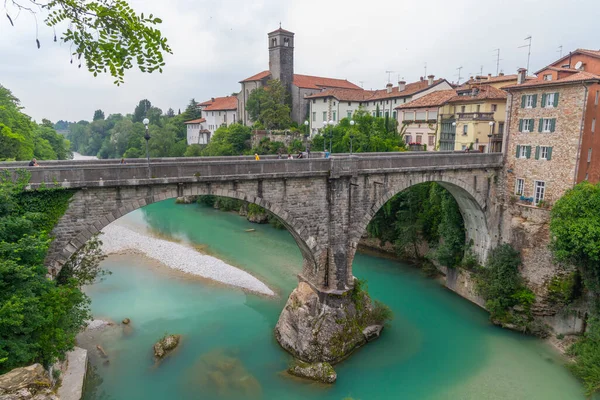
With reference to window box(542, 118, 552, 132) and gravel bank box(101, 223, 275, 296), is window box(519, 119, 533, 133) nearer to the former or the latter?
window box(542, 118, 552, 132)

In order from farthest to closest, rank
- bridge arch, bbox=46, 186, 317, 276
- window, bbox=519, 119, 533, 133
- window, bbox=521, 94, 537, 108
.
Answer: window, bbox=519, 119, 533, 133, window, bbox=521, 94, 537, 108, bridge arch, bbox=46, 186, 317, 276

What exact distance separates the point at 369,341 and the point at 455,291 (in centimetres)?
894

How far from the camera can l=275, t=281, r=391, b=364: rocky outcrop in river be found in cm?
1773

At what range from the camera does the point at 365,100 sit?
5047 cm

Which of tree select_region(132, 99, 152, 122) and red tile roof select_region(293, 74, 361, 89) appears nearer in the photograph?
red tile roof select_region(293, 74, 361, 89)

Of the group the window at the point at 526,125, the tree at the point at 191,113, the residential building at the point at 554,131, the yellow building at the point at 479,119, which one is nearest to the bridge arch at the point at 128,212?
the residential building at the point at 554,131

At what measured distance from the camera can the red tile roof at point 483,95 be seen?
31.9 m

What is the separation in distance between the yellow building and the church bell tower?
2950cm

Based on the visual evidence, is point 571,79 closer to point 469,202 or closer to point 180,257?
point 469,202

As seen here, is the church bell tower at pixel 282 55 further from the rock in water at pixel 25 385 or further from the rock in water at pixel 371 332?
the rock in water at pixel 25 385

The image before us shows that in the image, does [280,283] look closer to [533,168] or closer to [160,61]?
[533,168]

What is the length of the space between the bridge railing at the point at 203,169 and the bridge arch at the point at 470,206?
74 cm

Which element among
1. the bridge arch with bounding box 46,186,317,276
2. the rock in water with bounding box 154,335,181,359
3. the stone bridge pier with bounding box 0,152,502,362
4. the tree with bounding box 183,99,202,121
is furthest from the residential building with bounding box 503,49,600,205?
the tree with bounding box 183,99,202,121

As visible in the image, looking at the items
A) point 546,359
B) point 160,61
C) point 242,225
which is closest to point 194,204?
point 242,225
